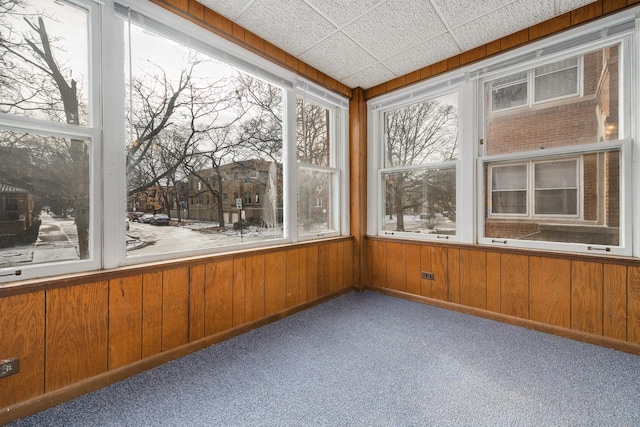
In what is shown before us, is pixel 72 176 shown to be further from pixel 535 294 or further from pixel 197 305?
pixel 535 294

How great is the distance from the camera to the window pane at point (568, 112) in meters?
2.18

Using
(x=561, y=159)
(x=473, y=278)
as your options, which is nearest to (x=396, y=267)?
(x=473, y=278)

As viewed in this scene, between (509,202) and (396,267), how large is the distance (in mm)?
1372

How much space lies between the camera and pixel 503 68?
8.52 feet

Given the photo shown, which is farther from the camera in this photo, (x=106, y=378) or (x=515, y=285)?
(x=515, y=285)

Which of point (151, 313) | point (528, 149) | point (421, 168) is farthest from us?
point (421, 168)

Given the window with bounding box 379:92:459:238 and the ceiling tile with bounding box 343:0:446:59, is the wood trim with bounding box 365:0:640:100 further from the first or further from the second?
the ceiling tile with bounding box 343:0:446:59

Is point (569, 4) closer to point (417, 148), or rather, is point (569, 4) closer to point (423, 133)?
point (423, 133)

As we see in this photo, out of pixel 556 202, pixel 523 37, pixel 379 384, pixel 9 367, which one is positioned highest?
pixel 523 37

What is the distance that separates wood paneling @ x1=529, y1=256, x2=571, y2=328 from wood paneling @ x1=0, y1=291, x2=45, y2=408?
11.7 feet

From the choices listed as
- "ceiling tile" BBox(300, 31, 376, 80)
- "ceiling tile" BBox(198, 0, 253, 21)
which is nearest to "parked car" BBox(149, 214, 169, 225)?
"ceiling tile" BBox(198, 0, 253, 21)

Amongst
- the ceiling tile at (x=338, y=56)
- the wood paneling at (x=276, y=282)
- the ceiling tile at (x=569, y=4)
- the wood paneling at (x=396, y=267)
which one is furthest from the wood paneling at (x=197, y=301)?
the ceiling tile at (x=569, y=4)

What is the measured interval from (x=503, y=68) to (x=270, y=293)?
3085mm

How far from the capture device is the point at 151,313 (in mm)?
1874
